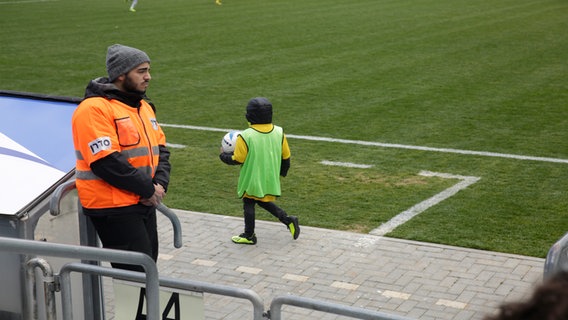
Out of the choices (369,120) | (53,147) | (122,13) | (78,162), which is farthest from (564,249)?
(122,13)

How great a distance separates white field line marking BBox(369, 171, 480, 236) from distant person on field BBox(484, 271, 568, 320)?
24.7 feet

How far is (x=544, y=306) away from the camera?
1.43 metres

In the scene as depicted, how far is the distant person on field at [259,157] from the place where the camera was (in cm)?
835

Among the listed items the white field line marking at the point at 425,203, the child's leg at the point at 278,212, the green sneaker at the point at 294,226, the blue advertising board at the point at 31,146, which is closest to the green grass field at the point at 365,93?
the white field line marking at the point at 425,203

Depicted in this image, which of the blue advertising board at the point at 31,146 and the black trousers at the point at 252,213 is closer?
the blue advertising board at the point at 31,146

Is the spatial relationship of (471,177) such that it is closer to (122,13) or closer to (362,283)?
(362,283)

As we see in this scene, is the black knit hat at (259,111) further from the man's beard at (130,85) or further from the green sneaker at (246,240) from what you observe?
the man's beard at (130,85)

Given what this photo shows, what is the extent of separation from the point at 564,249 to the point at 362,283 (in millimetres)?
3193

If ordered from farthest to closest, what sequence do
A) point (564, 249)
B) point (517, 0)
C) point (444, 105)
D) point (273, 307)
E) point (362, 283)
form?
point (517, 0)
point (444, 105)
point (362, 283)
point (564, 249)
point (273, 307)

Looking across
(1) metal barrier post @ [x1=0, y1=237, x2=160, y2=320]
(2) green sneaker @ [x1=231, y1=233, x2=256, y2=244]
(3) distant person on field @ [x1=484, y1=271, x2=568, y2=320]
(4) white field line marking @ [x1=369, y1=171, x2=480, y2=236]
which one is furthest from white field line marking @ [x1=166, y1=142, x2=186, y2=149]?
(3) distant person on field @ [x1=484, y1=271, x2=568, y2=320]

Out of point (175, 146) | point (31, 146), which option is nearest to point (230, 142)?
point (31, 146)

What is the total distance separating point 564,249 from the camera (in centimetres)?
459

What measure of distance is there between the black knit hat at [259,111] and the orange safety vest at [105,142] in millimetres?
2643

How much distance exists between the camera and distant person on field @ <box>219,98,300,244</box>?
8352 mm
